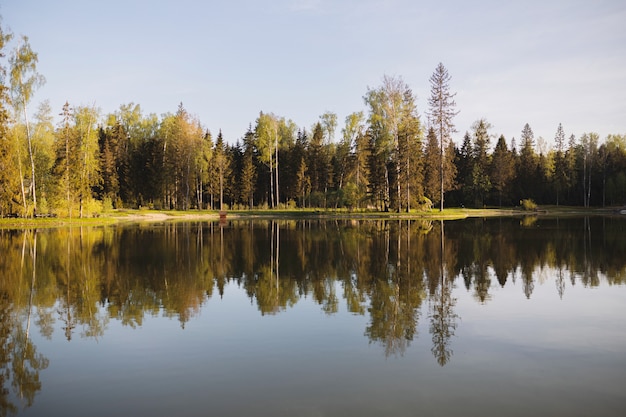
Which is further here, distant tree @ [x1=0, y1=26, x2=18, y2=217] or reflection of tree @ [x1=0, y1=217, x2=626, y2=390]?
distant tree @ [x1=0, y1=26, x2=18, y2=217]

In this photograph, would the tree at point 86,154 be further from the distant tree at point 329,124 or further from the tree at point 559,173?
the tree at point 559,173

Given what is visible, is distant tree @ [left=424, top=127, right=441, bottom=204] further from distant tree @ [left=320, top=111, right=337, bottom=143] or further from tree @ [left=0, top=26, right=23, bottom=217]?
tree @ [left=0, top=26, right=23, bottom=217]

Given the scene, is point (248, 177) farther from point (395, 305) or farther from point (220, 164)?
point (395, 305)

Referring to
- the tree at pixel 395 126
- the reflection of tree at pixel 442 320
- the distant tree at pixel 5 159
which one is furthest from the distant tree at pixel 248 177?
the reflection of tree at pixel 442 320

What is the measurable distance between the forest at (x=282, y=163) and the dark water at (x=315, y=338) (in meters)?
33.8

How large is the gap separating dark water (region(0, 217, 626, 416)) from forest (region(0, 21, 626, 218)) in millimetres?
33817

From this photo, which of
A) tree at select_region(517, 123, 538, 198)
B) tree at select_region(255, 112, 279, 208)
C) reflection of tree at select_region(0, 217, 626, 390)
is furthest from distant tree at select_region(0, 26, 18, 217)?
tree at select_region(517, 123, 538, 198)

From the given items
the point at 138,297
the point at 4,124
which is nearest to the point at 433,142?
the point at 4,124

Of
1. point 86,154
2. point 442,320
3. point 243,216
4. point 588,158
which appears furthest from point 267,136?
point 442,320

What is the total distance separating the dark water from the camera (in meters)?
6.60

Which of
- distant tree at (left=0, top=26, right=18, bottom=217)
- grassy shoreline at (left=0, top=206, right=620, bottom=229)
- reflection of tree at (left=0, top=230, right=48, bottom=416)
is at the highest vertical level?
distant tree at (left=0, top=26, right=18, bottom=217)

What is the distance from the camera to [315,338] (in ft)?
30.9

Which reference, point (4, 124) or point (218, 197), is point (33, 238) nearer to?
point (4, 124)

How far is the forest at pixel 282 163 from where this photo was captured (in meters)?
48.7
